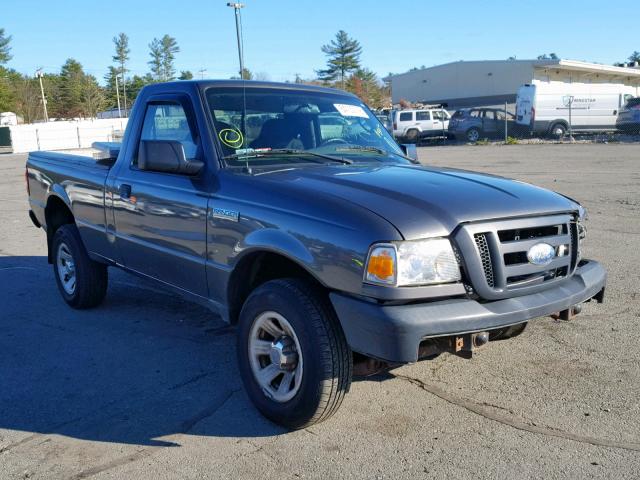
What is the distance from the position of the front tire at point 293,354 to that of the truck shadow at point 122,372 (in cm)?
22

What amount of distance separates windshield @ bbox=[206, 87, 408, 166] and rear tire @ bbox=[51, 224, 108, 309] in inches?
87.7

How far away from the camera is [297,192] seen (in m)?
3.52

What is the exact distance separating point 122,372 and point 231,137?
1.77m

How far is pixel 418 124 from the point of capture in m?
33.6

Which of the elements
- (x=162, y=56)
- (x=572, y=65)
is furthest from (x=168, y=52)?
(x=572, y=65)

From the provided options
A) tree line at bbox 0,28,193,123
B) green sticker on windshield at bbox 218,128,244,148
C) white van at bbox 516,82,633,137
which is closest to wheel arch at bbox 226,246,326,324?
green sticker on windshield at bbox 218,128,244,148

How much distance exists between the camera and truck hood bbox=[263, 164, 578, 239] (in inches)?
125

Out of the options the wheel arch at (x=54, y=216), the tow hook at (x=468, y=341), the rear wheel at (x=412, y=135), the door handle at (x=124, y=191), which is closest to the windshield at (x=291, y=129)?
the door handle at (x=124, y=191)

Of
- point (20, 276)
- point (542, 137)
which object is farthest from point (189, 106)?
point (542, 137)

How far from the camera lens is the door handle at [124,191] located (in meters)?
4.80

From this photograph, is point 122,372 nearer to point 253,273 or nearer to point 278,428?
point 253,273

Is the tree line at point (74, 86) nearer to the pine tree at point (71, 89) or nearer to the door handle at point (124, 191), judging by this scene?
the pine tree at point (71, 89)

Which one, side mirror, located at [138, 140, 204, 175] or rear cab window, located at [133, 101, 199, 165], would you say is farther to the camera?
rear cab window, located at [133, 101, 199, 165]

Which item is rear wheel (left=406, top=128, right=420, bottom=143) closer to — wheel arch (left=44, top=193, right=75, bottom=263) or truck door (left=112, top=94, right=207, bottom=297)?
wheel arch (left=44, top=193, right=75, bottom=263)
